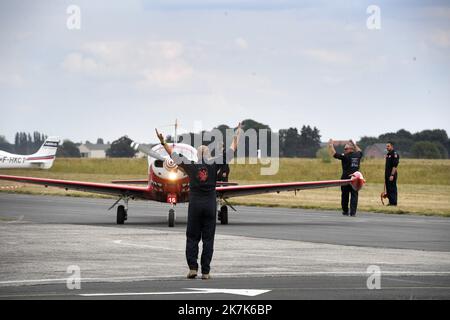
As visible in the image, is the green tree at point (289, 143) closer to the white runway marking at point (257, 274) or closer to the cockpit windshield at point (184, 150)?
the cockpit windshield at point (184, 150)

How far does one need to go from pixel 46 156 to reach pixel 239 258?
63834 mm

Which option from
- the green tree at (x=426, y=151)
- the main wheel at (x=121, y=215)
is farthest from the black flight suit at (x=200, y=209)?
the green tree at (x=426, y=151)

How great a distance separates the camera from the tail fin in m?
79.2

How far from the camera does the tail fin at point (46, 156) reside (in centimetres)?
7919

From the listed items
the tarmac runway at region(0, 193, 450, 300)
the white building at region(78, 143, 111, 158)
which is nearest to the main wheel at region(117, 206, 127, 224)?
the tarmac runway at region(0, 193, 450, 300)

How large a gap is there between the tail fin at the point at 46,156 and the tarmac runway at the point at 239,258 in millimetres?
50462

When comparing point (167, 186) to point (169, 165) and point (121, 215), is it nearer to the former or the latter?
point (169, 165)

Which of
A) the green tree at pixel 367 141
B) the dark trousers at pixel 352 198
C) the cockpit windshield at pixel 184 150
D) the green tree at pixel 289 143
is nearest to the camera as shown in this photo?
the cockpit windshield at pixel 184 150

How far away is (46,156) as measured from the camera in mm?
79562

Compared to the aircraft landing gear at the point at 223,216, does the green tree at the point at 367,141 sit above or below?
above

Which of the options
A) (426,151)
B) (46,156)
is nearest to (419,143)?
(426,151)

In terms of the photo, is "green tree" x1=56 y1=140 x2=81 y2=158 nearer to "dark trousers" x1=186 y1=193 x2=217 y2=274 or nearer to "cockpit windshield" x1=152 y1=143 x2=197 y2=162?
"cockpit windshield" x1=152 y1=143 x2=197 y2=162

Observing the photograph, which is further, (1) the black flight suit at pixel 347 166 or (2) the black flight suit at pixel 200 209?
(1) the black flight suit at pixel 347 166

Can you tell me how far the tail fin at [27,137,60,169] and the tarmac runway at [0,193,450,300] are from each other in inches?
1987
